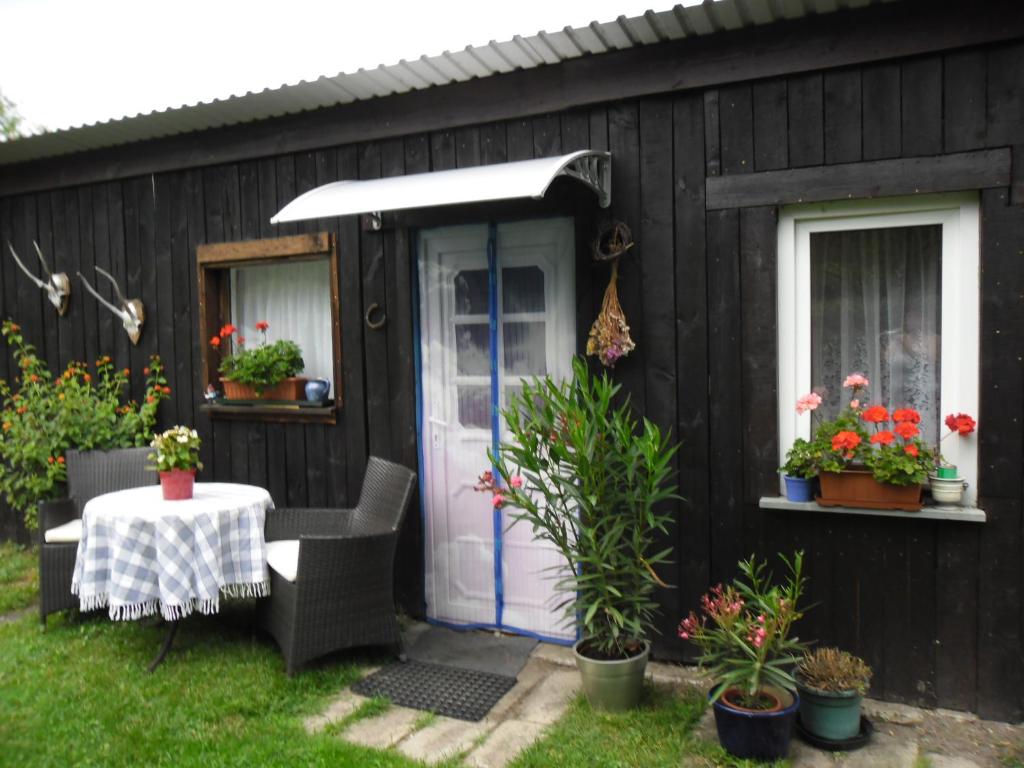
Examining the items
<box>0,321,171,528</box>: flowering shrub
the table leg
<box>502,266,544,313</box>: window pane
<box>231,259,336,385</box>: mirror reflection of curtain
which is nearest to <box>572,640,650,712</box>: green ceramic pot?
<box>502,266,544,313</box>: window pane

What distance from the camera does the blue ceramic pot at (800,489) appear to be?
370 centimetres

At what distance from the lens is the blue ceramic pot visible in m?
3.70

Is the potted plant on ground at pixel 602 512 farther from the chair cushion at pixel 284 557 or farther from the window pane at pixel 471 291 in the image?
the chair cushion at pixel 284 557

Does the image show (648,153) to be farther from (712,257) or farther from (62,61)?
(62,61)

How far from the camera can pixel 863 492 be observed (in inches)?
141

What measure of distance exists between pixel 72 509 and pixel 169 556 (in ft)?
5.04

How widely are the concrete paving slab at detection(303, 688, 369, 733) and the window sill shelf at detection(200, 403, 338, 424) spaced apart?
1.71 metres

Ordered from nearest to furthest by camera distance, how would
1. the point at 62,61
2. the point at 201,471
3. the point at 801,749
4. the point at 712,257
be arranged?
the point at 801,749
the point at 712,257
the point at 201,471
the point at 62,61

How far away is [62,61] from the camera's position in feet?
62.5

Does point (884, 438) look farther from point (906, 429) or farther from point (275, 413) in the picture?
point (275, 413)

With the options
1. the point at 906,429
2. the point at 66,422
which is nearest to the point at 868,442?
the point at 906,429

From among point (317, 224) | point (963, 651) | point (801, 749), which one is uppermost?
point (317, 224)

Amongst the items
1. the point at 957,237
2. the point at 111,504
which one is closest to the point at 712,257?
the point at 957,237

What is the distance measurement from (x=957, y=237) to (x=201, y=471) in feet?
15.1
